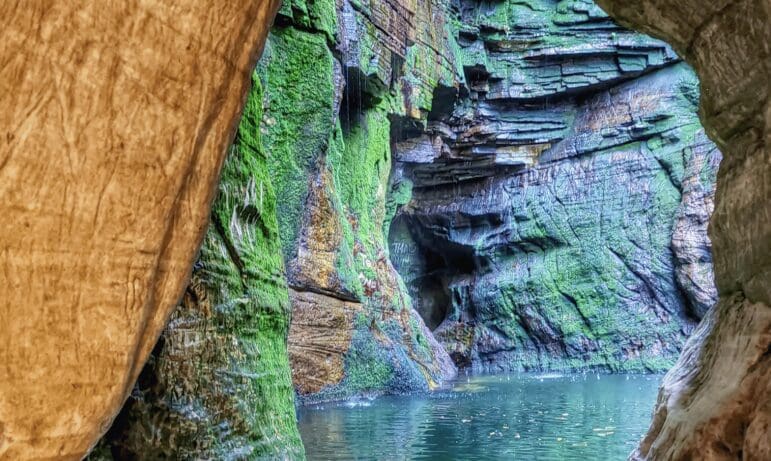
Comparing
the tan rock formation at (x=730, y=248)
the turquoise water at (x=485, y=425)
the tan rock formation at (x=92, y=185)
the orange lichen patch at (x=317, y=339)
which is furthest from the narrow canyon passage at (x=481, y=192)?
the tan rock formation at (x=92, y=185)

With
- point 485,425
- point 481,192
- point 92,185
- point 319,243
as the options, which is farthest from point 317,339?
point 481,192

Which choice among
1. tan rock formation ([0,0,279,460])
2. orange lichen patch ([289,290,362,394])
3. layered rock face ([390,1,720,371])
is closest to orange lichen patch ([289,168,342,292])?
orange lichen patch ([289,290,362,394])

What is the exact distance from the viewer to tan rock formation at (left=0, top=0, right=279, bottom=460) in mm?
2535

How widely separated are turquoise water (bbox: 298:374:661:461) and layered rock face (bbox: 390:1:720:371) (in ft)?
25.5

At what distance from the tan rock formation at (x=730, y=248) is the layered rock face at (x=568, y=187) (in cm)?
1844

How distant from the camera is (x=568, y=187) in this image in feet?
85.0

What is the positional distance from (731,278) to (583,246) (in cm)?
2203

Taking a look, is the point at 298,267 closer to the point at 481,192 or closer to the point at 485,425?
the point at 485,425

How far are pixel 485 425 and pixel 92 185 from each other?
342 inches

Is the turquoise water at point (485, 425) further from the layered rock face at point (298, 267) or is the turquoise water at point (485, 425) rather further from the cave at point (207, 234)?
the layered rock face at point (298, 267)

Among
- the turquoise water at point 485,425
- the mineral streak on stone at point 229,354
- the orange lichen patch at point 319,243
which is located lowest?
the turquoise water at point 485,425

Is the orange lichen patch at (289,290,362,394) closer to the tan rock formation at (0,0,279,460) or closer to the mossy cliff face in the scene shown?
the mossy cliff face

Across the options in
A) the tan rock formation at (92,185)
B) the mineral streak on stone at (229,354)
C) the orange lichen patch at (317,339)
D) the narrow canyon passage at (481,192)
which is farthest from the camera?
the narrow canyon passage at (481,192)

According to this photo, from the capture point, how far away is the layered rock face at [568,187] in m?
23.7
